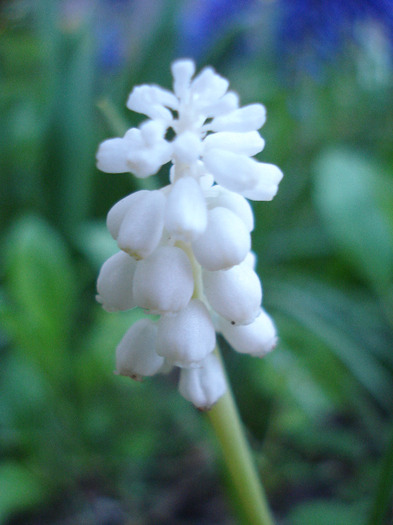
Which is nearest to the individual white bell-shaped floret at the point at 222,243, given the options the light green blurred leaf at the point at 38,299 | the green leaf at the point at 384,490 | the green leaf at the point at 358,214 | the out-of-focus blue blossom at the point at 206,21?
the green leaf at the point at 384,490

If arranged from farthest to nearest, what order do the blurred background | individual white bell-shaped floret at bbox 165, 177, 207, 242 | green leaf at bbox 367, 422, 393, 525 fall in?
the blurred background, green leaf at bbox 367, 422, 393, 525, individual white bell-shaped floret at bbox 165, 177, 207, 242

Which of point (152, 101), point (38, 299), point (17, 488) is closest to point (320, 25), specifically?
point (38, 299)

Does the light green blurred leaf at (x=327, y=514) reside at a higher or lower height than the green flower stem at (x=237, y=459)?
lower

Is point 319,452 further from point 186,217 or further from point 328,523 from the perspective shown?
point 186,217

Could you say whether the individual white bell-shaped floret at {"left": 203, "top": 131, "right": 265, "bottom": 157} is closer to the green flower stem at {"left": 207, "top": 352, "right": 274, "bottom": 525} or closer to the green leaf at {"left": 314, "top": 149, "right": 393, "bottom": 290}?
the green flower stem at {"left": 207, "top": 352, "right": 274, "bottom": 525}

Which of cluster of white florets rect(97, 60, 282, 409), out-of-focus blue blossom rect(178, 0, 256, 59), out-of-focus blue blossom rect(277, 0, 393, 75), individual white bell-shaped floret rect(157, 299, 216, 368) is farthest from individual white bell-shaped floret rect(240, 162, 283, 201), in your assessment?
out-of-focus blue blossom rect(178, 0, 256, 59)

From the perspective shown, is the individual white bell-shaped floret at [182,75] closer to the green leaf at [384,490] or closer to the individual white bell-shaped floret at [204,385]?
the individual white bell-shaped floret at [204,385]
